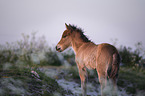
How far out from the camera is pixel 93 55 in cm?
418

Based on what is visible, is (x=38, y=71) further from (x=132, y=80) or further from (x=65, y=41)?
(x=132, y=80)

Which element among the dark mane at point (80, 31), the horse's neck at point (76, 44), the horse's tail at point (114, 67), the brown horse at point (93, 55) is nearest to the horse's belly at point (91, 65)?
the brown horse at point (93, 55)

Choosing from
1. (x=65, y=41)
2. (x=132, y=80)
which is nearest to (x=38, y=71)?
(x=65, y=41)

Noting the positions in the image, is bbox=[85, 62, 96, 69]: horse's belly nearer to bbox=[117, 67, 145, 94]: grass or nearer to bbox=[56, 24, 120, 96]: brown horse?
bbox=[56, 24, 120, 96]: brown horse

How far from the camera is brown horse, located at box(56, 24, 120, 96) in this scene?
3830 millimetres

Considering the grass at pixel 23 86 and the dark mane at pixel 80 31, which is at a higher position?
the dark mane at pixel 80 31

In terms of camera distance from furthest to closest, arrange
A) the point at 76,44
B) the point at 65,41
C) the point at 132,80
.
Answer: the point at 132,80
the point at 65,41
the point at 76,44

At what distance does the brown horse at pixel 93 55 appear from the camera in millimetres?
3830

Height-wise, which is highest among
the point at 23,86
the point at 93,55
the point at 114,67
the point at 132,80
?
the point at 93,55

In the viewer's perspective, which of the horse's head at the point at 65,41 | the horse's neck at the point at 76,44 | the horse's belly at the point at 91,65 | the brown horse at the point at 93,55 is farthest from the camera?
the horse's head at the point at 65,41

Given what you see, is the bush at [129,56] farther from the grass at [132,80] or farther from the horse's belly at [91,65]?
the horse's belly at [91,65]

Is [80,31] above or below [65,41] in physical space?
above

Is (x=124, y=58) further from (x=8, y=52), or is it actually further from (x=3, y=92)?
(x=3, y=92)

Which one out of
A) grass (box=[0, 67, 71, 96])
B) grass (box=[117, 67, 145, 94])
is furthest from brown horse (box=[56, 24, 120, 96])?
grass (box=[117, 67, 145, 94])
